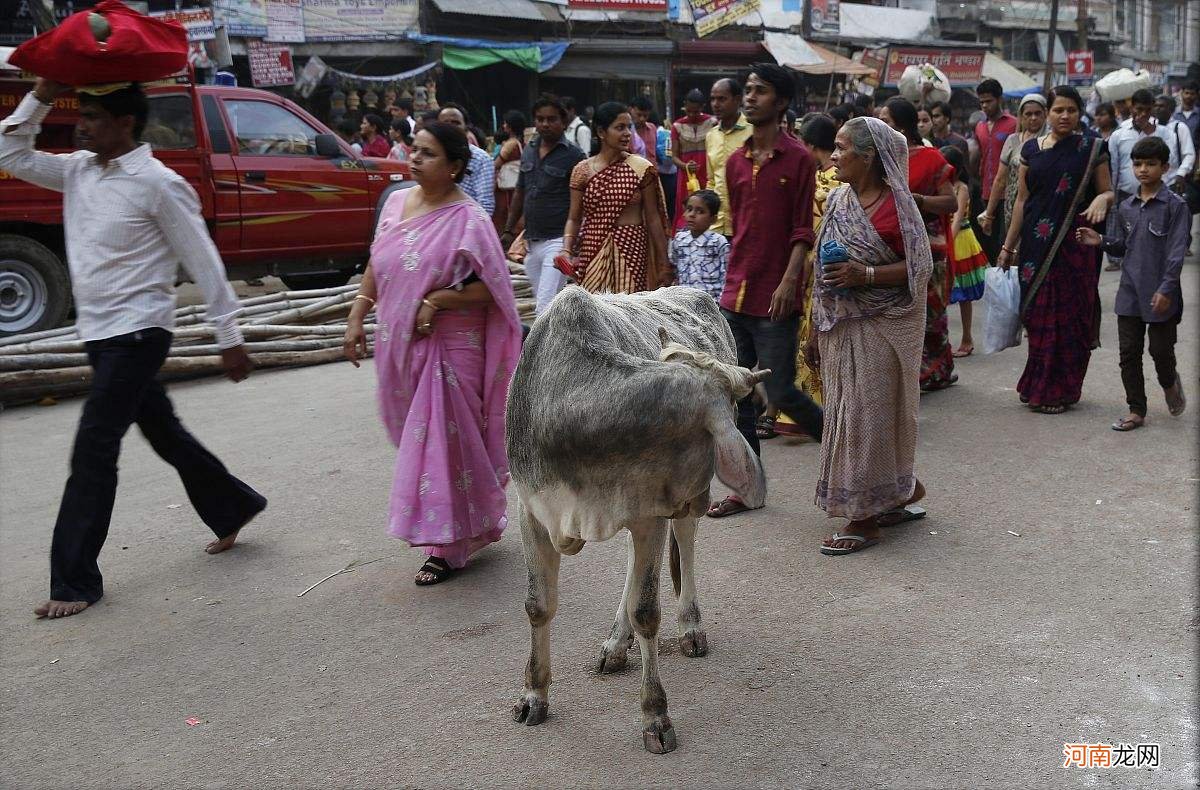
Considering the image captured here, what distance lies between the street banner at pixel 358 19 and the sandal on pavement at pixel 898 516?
15.9 metres

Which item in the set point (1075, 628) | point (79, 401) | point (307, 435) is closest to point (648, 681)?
point (1075, 628)

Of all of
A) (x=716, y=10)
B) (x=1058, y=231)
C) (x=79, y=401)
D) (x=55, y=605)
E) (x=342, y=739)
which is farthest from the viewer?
(x=716, y=10)

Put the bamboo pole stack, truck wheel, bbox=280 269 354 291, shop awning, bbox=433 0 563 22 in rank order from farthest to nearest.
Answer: shop awning, bbox=433 0 563 22, truck wheel, bbox=280 269 354 291, the bamboo pole stack

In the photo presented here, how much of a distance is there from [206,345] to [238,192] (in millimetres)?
2138

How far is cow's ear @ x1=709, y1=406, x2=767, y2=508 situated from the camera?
2.78 metres

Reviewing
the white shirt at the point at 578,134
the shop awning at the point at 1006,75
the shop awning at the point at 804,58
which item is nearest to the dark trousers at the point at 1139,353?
the white shirt at the point at 578,134

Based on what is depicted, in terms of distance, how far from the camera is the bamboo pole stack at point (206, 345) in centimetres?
765

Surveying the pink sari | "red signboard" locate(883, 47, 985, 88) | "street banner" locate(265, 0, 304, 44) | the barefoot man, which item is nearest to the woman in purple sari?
the pink sari

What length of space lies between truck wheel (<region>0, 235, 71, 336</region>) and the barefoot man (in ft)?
16.0

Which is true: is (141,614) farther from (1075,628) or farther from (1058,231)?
(1058,231)

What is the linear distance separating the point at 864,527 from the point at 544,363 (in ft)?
7.20

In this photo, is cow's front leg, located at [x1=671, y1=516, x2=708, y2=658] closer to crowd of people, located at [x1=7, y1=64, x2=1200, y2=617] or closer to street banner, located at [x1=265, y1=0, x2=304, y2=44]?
crowd of people, located at [x1=7, y1=64, x2=1200, y2=617]

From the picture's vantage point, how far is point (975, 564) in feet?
14.7

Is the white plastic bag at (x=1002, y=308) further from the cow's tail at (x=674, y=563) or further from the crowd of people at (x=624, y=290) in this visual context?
the cow's tail at (x=674, y=563)
